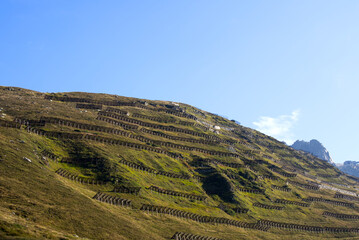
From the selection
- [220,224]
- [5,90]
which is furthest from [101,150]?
[5,90]

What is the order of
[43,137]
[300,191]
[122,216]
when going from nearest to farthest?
[122,216] < [43,137] < [300,191]

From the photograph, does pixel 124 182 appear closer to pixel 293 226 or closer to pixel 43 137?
pixel 43 137

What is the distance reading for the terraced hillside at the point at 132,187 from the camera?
68438 mm

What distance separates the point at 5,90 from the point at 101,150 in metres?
102

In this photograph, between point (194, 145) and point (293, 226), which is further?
point (194, 145)

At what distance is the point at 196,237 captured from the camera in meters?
88.8

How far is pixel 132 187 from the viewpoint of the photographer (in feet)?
342

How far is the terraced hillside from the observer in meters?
68.4

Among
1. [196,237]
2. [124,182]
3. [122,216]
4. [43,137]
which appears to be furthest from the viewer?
[43,137]

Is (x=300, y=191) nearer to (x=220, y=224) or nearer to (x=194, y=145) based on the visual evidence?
(x=194, y=145)

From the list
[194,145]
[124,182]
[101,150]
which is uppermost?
[194,145]

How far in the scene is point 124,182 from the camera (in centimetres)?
10525

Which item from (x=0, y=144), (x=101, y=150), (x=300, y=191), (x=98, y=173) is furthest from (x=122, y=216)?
(x=300, y=191)

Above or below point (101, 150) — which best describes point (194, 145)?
above
